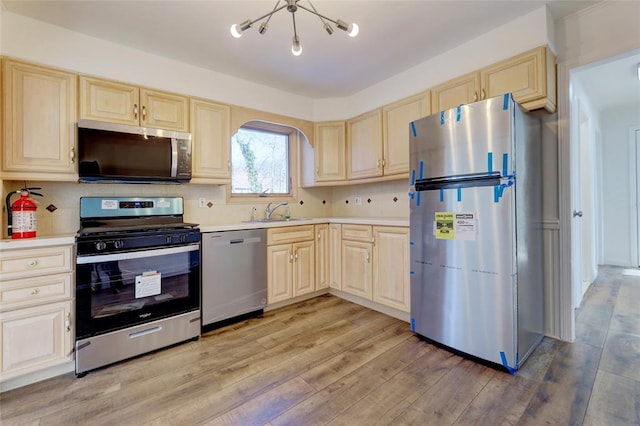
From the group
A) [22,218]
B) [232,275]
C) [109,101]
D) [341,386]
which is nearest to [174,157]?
[109,101]

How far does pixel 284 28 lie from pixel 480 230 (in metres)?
2.03

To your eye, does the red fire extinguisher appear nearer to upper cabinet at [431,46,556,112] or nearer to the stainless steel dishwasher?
the stainless steel dishwasher

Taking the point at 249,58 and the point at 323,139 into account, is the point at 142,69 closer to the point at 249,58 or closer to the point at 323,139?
the point at 249,58

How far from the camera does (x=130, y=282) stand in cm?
206

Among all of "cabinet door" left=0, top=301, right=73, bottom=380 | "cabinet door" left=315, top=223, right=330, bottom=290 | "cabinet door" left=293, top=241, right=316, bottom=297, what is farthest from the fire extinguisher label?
"cabinet door" left=315, top=223, right=330, bottom=290

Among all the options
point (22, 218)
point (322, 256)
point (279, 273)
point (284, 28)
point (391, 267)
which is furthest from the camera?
point (322, 256)

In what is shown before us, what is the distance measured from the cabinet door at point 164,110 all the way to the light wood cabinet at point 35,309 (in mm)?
1175

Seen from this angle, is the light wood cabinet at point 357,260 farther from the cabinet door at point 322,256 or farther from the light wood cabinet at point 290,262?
the light wood cabinet at point 290,262

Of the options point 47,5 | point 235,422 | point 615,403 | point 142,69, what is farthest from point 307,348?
point 47,5

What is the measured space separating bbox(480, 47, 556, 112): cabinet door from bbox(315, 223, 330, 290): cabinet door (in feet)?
6.56

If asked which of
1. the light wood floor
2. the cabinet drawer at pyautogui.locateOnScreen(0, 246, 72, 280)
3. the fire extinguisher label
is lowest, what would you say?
the light wood floor

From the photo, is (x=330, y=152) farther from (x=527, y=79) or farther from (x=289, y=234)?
(x=527, y=79)

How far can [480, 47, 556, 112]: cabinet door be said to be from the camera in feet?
6.49

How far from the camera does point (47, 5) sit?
1.86 metres
